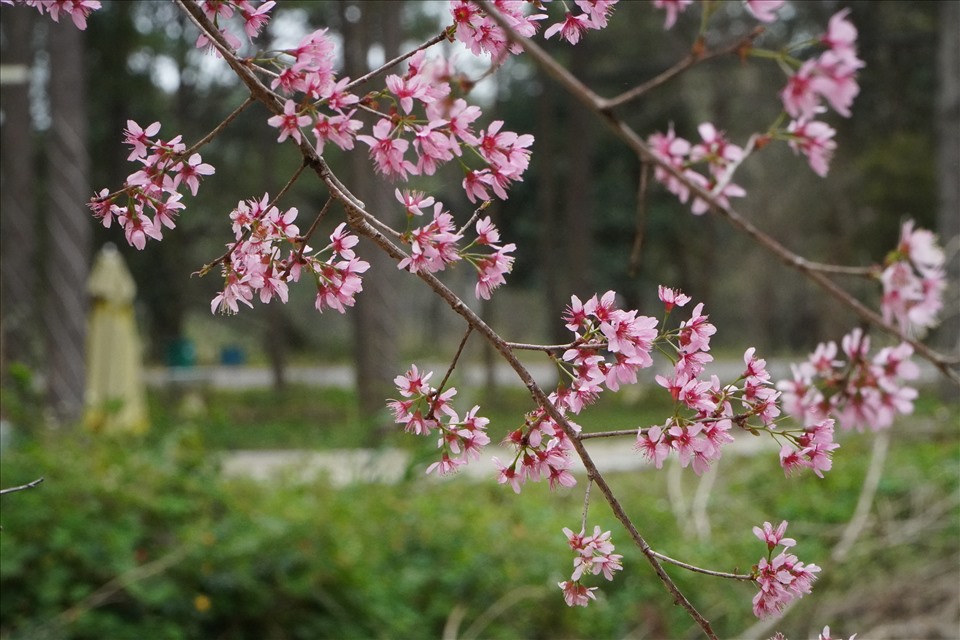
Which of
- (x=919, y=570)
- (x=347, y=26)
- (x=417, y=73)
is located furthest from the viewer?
(x=347, y=26)

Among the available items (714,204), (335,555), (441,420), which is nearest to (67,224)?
(335,555)

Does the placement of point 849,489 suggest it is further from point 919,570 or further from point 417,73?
point 417,73

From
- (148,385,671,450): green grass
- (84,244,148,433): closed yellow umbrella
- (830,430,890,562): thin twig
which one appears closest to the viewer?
(830,430,890,562): thin twig

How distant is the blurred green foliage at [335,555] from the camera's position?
122 inches

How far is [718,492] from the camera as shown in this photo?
5.48 metres

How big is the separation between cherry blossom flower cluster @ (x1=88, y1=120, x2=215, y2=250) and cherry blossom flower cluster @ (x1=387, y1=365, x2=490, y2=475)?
314 mm

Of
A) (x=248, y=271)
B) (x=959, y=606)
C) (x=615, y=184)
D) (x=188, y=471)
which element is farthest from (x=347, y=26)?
(x=248, y=271)

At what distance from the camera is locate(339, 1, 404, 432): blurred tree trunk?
32.2 feet

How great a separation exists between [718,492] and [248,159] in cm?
1098

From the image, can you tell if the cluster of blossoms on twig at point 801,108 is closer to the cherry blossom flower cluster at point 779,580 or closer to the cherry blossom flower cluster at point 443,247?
the cherry blossom flower cluster at point 443,247

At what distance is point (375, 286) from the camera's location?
10.1 meters

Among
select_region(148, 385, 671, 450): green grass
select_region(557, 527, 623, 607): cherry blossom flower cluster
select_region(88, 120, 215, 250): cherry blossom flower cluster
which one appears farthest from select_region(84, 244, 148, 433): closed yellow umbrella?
select_region(557, 527, 623, 607): cherry blossom flower cluster

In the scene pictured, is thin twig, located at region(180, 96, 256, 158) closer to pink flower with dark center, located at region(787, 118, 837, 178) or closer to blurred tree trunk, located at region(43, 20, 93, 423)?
pink flower with dark center, located at region(787, 118, 837, 178)

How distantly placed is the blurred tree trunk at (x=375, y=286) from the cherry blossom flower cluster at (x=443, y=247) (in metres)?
8.18
